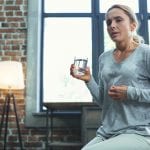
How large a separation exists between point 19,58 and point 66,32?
2.42 feet

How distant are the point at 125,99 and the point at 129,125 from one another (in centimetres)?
10

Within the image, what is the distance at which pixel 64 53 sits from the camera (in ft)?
15.9

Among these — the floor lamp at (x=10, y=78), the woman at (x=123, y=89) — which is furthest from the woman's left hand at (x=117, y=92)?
the floor lamp at (x=10, y=78)

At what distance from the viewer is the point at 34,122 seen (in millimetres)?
4492

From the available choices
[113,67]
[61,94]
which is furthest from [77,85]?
[113,67]

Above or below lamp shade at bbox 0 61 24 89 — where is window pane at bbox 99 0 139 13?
above

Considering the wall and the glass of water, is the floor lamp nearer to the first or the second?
the wall

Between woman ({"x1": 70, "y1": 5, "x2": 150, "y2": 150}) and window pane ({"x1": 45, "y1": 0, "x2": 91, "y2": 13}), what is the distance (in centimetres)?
330

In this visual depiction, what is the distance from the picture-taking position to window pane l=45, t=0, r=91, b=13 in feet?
16.2

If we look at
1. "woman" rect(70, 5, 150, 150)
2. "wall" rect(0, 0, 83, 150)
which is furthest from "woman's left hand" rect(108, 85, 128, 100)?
"wall" rect(0, 0, 83, 150)

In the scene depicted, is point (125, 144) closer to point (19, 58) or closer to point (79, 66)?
point (79, 66)

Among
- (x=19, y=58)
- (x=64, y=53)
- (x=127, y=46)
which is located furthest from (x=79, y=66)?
(x=64, y=53)

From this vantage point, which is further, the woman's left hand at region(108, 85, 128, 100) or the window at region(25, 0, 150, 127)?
the window at region(25, 0, 150, 127)

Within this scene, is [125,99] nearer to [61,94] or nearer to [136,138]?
[136,138]
